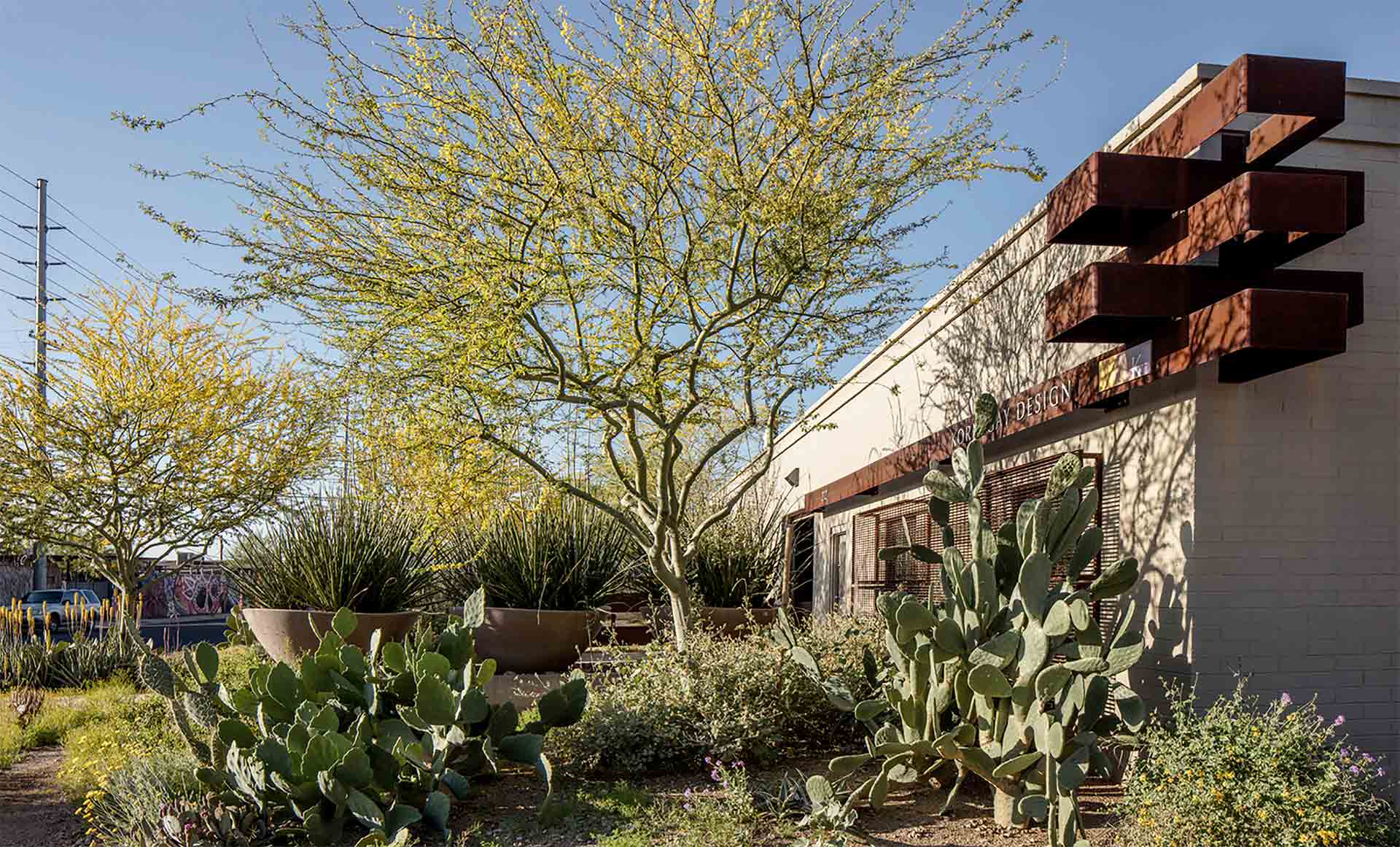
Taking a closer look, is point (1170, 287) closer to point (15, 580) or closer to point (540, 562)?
point (540, 562)

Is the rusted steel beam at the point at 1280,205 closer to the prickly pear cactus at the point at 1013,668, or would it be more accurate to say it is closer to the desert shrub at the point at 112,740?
the prickly pear cactus at the point at 1013,668

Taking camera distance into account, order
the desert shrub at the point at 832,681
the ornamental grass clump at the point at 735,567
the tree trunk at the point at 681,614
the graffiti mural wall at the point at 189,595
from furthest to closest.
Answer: the graffiti mural wall at the point at 189,595, the ornamental grass clump at the point at 735,567, the tree trunk at the point at 681,614, the desert shrub at the point at 832,681

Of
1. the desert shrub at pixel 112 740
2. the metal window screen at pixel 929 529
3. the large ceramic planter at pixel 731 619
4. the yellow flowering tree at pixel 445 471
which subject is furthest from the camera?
the large ceramic planter at pixel 731 619

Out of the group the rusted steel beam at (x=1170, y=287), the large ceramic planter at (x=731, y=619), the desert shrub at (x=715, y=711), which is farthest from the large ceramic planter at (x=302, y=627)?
the rusted steel beam at (x=1170, y=287)

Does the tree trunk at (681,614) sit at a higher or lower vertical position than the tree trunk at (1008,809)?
higher

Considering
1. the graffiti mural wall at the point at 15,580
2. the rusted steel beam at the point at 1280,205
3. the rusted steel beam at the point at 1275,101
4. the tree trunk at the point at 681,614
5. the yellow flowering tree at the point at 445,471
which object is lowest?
the graffiti mural wall at the point at 15,580

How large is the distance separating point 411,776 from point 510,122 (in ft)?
14.8

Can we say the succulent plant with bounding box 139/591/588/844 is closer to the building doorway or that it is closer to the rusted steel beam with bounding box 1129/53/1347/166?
the rusted steel beam with bounding box 1129/53/1347/166

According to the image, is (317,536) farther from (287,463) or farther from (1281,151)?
(1281,151)

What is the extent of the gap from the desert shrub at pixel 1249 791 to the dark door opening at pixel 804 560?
33.3 feet

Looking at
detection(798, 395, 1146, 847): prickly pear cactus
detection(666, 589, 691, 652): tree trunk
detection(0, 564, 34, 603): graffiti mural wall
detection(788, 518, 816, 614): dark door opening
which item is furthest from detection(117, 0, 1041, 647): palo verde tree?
detection(0, 564, 34, 603): graffiti mural wall

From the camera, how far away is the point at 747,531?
1253 cm

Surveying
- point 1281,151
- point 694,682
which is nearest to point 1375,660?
point 1281,151

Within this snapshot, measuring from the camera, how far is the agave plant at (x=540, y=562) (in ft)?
33.8
